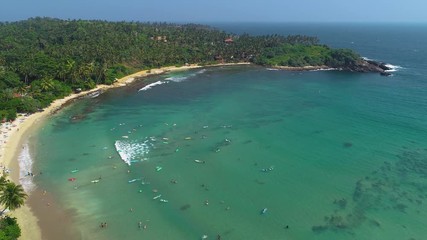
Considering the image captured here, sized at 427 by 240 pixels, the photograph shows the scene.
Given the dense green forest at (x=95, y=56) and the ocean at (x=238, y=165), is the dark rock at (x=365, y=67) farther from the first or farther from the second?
the ocean at (x=238, y=165)

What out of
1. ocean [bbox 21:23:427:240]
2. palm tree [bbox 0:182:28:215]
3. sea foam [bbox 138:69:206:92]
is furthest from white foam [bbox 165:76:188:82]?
palm tree [bbox 0:182:28:215]

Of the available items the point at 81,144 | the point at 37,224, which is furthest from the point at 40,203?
the point at 81,144

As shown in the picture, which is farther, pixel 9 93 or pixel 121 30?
pixel 121 30

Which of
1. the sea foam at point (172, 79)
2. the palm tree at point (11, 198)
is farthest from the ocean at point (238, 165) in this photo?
the sea foam at point (172, 79)

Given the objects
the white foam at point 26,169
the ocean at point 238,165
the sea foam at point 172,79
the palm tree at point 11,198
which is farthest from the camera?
the sea foam at point 172,79

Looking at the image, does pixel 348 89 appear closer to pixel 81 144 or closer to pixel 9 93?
pixel 81 144

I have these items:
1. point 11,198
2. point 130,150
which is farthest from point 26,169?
point 130,150

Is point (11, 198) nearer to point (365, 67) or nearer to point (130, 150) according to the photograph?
point (130, 150)
